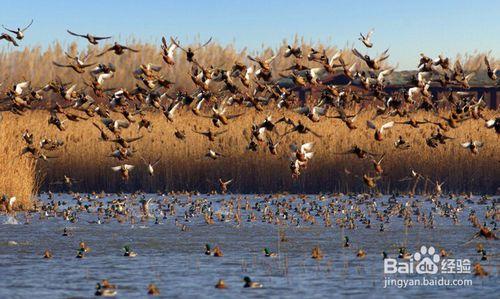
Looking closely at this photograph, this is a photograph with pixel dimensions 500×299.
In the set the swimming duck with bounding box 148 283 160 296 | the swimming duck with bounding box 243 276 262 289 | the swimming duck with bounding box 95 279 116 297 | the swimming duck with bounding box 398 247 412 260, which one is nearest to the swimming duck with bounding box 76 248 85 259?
the swimming duck with bounding box 95 279 116 297

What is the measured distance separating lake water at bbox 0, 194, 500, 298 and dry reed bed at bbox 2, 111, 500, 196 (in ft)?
16.0

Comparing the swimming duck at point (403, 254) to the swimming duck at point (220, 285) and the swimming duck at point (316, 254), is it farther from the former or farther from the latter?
the swimming duck at point (220, 285)

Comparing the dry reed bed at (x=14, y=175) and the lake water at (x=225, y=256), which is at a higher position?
the dry reed bed at (x=14, y=175)

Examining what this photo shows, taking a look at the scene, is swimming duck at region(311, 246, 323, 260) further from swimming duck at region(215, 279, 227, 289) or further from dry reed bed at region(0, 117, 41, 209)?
dry reed bed at region(0, 117, 41, 209)

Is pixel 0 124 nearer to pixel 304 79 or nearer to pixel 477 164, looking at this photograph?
pixel 304 79

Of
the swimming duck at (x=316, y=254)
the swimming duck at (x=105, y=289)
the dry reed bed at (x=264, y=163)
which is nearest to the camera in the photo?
the swimming duck at (x=105, y=289)

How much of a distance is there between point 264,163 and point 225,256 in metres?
14.5

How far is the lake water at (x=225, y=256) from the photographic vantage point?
15.5 meters

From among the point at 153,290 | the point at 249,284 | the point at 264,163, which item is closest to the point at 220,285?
the point at 249,284

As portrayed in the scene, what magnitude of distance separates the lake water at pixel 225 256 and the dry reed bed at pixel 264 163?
4.87 meters

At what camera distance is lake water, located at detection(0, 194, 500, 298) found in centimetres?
1549

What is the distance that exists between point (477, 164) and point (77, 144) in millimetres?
12255

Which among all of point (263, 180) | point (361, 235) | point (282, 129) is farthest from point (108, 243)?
point (282, 129)

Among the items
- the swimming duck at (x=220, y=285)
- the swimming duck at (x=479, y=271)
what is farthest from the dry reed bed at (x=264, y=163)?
the swimming duck at (x=220, y=285)
